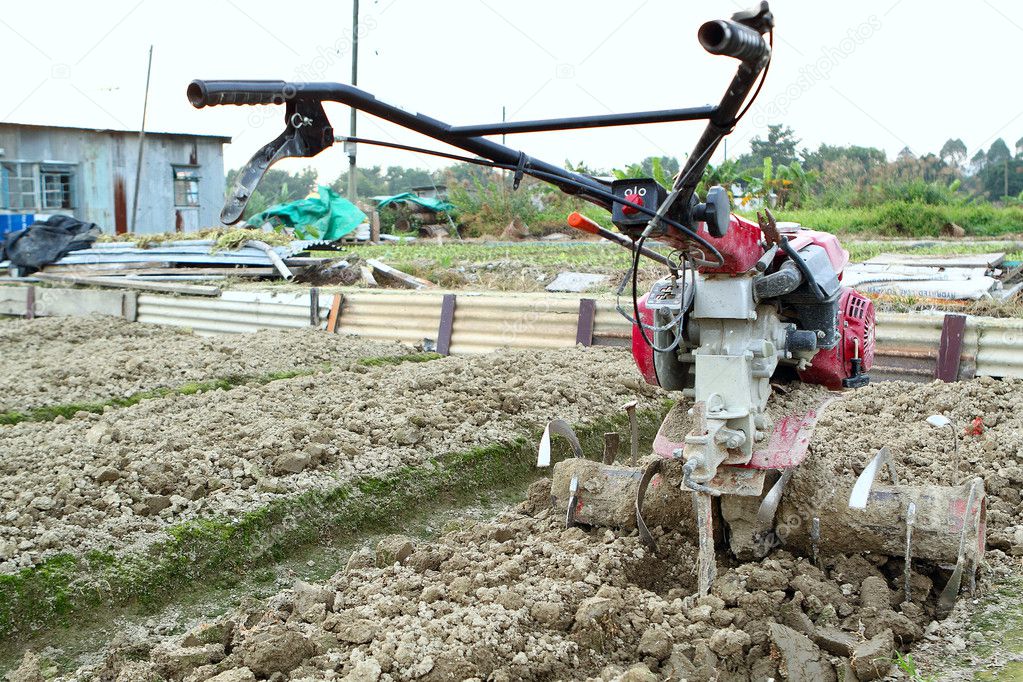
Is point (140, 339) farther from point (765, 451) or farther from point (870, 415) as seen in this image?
point (765, 451)

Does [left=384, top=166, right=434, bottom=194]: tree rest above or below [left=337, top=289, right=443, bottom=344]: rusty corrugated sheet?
above

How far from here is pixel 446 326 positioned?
7.39 m

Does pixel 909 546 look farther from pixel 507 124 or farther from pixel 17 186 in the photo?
pixel 17 186

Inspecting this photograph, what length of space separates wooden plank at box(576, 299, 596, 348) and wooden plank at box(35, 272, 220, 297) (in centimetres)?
440

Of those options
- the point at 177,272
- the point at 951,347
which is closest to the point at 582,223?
the point at 951,347

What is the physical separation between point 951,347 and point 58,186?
2047cm

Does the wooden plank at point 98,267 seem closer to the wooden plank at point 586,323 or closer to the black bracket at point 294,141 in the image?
the wooden plank at point 586,323

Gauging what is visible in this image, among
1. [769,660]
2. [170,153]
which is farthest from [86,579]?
[170,153]

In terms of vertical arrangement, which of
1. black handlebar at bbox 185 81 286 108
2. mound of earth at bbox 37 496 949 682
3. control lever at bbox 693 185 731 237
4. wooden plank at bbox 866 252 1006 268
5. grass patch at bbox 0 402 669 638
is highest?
black handlebar at bbox 185 81 286 108

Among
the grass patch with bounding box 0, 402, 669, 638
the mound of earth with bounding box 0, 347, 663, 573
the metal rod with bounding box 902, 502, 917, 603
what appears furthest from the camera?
the mound of earth with bounding box 0, 347, 663, 573

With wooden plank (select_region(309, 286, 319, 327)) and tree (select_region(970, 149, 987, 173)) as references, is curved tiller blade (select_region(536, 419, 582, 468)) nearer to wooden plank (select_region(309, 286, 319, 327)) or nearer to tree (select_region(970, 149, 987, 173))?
wooden plank (select_region(309, 286, 319, 327))

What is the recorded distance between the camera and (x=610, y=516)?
364 cm

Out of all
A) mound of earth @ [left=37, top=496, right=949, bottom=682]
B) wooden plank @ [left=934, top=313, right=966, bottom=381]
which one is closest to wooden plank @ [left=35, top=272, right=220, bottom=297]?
mound of earth @ [left=37, top=496, right=949, bottom=682]

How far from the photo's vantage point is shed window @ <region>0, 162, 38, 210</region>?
2017 cm
